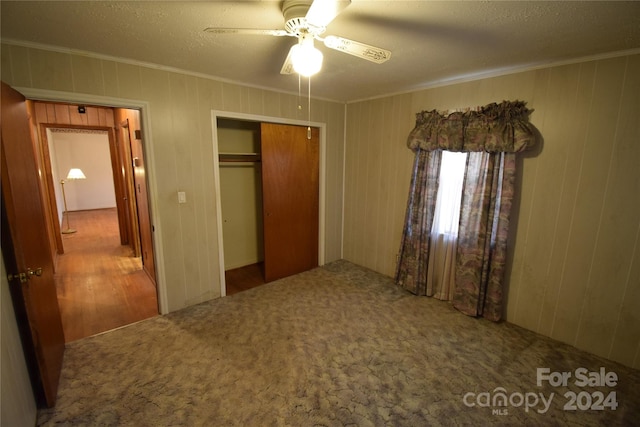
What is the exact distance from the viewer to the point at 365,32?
180cm

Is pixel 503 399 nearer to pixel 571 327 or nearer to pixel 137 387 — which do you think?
pixel 571 327

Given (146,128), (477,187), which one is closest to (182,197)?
(146,128)

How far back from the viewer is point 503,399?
1.87 meters

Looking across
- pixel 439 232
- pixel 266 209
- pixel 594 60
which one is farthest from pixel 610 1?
pixel 266 209

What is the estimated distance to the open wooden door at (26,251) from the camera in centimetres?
155

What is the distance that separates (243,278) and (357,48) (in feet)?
10.3

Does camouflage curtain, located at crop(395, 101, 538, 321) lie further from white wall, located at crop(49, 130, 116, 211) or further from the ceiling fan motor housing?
white wall, located at crop(49, 130, 116, 211)

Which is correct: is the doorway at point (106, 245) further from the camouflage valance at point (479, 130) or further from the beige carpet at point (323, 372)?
the camouflage valance at point (479, 130)

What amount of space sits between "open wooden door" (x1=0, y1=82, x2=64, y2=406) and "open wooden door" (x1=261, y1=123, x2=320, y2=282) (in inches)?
78.3

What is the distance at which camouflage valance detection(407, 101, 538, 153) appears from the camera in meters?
2.40

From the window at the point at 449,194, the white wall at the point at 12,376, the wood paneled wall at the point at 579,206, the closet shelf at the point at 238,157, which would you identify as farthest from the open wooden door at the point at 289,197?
the white wall at the point at 12,376

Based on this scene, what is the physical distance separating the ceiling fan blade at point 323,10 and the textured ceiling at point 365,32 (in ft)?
1.13

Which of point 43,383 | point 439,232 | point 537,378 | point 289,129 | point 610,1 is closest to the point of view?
point 610,1

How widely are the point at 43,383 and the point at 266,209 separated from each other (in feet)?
7.67
